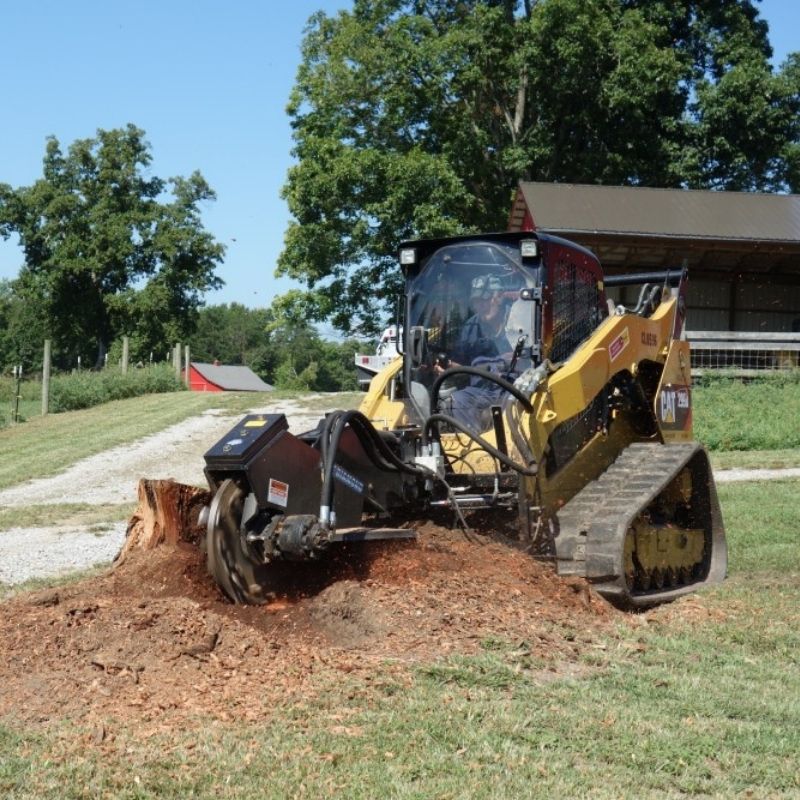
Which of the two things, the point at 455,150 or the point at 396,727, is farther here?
the point at 455,150

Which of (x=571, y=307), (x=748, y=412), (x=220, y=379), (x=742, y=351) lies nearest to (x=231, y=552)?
(x=571, y=307)

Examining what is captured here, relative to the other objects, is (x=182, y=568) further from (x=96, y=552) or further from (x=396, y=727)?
(x=96, y=552)

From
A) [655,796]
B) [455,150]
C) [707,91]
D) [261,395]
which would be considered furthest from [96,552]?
[707,91]

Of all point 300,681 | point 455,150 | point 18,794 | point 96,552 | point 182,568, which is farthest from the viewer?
point 455,150

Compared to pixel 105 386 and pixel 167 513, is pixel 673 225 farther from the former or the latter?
pixel 167 513

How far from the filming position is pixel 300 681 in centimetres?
593

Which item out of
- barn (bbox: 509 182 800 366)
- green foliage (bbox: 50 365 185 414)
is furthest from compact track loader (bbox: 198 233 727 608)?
green foliage (bbox: 50 365 185 414)

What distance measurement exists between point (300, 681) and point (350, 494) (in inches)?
77.6

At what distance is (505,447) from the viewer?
8312 mm

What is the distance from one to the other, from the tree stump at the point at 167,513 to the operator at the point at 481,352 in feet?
6.70

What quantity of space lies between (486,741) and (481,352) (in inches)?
167

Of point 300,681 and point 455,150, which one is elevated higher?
point 455,150

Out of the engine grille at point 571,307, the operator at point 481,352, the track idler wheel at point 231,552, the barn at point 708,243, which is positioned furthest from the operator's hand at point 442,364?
the barn at point 708,243

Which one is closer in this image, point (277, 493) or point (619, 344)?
point (277, 493)
